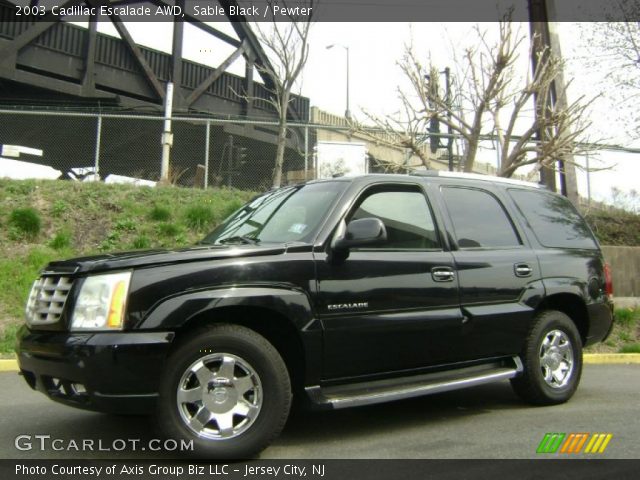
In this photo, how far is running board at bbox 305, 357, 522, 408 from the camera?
3932 mm

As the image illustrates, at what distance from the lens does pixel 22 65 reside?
16.7 m

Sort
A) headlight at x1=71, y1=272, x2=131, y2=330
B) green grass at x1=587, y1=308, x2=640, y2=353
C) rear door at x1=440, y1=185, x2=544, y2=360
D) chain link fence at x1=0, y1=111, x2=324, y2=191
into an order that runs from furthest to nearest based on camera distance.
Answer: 1. chain link fence at x1=0, y1=111, x2=324, y2=191
2. green grass at x1=587, y1=308, x2=640, y2=353
3. rear door at x1=440, y1=185, x2=544, y2=360
4. headlight at x1=71, y1=272, x2=131, y2=330

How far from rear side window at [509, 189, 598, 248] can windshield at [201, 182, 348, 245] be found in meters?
2.06

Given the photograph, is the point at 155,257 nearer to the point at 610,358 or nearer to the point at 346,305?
the point at 346,305

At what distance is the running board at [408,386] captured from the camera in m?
3.93

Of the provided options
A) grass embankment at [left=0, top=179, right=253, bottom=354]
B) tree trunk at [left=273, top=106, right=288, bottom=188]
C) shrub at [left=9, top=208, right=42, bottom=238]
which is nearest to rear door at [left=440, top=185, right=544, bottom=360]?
grass embankment at [left=0, top=179, right=253, bottom=354]

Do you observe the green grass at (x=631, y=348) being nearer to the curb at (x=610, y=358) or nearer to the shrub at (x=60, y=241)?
the curb at (x=610, y=358)

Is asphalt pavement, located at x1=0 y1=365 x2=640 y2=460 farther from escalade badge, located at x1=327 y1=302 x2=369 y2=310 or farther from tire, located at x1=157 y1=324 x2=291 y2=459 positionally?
escalade badge, located at x1=327 y1=302 x2=369 y2=310

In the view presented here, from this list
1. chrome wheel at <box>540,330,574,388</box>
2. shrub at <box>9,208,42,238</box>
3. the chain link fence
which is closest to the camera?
chrome wheel at <box>540,330,574,388</box>

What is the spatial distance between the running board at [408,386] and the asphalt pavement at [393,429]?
14.0 inches

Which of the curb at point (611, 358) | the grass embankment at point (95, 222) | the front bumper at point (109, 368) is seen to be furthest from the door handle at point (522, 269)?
the grass embankment at point (95, 222)

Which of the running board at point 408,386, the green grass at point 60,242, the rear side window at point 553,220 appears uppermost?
the rear side window at point 553,220

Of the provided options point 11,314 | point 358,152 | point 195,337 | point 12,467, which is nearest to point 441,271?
point 195,337

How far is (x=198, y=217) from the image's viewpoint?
38.2ft
